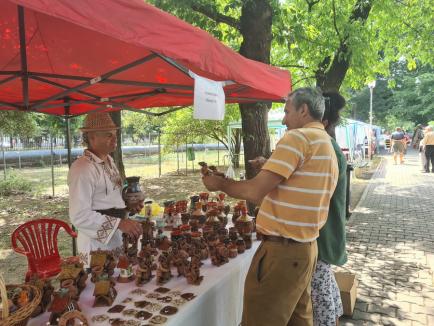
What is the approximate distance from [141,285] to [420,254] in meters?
4.67

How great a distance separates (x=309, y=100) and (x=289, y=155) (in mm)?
365

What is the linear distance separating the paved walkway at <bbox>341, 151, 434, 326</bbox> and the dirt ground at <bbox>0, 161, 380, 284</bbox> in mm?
1044

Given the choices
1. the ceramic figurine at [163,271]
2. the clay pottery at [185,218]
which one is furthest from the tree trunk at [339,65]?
the ceramic figurine at [163,271]

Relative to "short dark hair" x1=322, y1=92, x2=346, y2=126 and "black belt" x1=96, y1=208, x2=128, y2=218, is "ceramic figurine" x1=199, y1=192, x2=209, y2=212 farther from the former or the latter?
"short dark hair" x1=322, y1=92, x2=346, y2=126

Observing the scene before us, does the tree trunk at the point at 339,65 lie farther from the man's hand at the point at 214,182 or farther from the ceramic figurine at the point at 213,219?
the man's hand at the point at 214,182

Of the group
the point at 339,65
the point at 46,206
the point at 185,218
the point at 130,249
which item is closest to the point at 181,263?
the point at 130,249

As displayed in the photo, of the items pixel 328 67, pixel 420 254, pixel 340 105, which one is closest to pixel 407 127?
pixel 328 67

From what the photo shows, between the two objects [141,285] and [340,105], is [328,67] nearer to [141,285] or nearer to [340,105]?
[340,105]

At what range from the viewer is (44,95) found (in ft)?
12.5

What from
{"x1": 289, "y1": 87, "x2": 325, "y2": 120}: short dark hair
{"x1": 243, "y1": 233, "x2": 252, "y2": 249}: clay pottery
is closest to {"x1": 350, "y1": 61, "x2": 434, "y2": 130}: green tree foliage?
{"x1": 243, "y1": 233, "x2": 252, "y2": 249}: clay pottery

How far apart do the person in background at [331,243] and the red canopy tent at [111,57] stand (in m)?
0.54

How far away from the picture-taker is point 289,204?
185 cm

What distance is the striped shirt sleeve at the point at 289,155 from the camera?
68.7 inches

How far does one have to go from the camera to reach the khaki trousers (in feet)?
6.15
